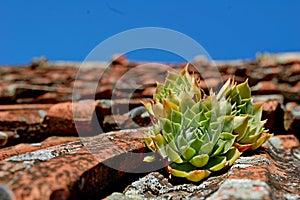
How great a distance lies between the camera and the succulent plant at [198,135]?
4.89ft

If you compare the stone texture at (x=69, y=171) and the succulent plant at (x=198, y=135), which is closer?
the stone texture at (x=69, y=171)

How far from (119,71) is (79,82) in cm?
56

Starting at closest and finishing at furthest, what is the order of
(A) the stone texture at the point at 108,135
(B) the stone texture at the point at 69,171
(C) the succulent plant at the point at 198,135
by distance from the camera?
(B) the stone texture at the point at 69,171 < (A) the stone texture at the point at 108,135 < (C) the succulent plant at the point at 198,135

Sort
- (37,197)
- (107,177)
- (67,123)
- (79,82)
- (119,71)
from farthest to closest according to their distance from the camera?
1. (119,71)
2. (79,82)
3. (67,123)
4. (107,177)
5. (37,197)

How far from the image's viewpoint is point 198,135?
1.53m

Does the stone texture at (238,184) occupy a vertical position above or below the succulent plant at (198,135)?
below

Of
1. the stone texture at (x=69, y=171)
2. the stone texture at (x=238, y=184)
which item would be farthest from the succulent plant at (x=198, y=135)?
the stone texture at (x=69, y=171)

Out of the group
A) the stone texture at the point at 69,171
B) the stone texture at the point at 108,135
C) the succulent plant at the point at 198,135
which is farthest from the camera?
the succulent plant at the point at 198,135

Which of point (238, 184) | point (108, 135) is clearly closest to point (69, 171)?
point (238, 184)

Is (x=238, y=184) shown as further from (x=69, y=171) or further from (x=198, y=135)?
(x=69, y=171)

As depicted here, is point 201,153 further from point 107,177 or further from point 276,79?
point 276,79

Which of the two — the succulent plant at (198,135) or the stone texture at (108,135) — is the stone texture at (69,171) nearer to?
the stone texture at (108,135)

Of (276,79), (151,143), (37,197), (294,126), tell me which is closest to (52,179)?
(37,197)

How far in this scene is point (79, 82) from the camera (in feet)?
11.4
